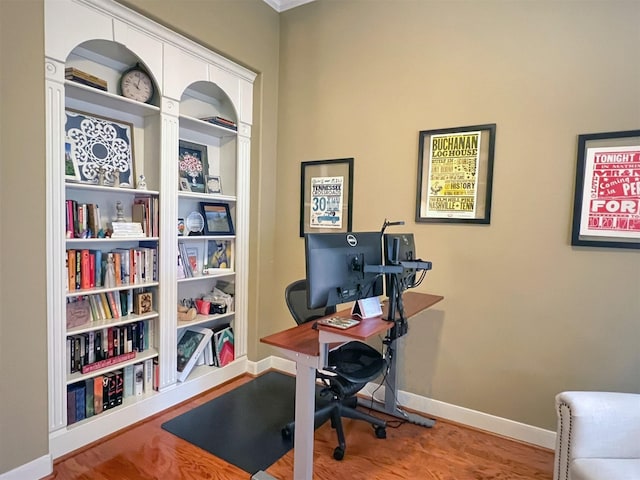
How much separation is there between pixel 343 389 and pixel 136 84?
232cm

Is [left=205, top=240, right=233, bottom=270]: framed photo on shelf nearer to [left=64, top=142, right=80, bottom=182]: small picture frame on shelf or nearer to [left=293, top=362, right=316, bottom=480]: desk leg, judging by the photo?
[left=64, top=142, right=80, bottom=182]: small picture frame on shelf

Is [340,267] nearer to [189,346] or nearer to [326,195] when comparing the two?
[326,195]

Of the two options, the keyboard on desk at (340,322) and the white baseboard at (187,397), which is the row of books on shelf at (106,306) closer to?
the white baseboard at (187,397)

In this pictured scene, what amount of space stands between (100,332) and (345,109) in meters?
2.34

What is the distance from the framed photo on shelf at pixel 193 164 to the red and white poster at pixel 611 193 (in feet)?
8.55

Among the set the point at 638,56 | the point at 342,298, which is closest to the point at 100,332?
the point at 342,298

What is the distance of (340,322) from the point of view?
1.69 metres

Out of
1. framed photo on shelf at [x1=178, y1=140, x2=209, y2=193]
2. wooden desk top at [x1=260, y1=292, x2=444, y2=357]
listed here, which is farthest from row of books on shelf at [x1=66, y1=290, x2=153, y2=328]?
wooden desk top at [x1=260, y1=292, x2=444, y2=357]

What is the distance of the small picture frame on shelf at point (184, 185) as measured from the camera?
107 inches

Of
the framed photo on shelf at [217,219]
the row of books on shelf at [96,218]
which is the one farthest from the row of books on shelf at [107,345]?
the framed photo on shelf at [217,219]

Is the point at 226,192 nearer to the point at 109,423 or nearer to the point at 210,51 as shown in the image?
the point at 210,51

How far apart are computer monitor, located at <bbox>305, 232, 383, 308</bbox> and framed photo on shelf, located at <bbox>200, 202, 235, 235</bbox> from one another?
1504mm

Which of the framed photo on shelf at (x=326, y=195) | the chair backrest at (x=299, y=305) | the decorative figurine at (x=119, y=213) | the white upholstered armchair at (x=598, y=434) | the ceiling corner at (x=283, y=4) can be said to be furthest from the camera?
the ceiling corner at (x=283, y=4)

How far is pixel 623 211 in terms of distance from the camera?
198cm
